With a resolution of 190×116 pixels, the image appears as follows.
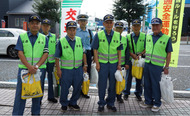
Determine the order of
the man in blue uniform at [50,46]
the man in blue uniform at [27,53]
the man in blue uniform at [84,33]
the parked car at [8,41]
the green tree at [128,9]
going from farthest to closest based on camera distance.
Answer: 1. the green tree at [128,9]
2. the parked car at [8,41]
3. the man in blue uniform at [84,33]
4. the man in blue uniform at [50,46]
5. the man in blue uniform at [27,53]

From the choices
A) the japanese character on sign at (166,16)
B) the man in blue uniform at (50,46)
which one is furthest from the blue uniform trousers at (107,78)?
the japanese character on sign at (166,16)

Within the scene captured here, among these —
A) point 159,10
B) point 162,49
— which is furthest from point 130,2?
point 162,49

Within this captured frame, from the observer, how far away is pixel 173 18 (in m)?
5.24

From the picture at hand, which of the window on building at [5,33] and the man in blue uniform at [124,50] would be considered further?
the window on building at [5,33]

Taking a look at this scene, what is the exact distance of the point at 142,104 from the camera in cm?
464

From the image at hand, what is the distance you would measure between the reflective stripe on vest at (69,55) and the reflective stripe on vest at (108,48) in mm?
467

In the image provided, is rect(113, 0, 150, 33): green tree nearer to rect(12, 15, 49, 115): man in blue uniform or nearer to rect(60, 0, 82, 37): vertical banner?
rect(60, 0, 82, 37): vertical banner

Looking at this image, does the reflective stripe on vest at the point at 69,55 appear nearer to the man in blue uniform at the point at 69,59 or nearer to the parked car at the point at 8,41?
the man in blue uniform at the point at 69,59

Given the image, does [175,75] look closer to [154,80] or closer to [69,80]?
[154,80]

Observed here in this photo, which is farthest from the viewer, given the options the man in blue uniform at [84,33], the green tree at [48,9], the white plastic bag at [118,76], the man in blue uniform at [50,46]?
the green tree at [48,9]

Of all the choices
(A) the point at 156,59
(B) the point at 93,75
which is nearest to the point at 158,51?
(A) the point at 156,59

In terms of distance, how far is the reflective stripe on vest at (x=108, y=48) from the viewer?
Answer: 4160 millimetres

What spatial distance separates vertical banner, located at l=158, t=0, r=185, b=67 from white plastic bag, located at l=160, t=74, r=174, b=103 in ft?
4.49

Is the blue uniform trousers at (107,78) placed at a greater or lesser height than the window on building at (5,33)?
lesser
